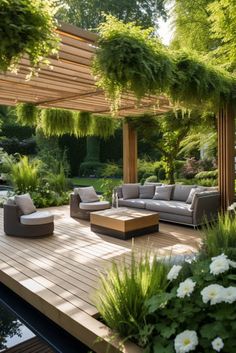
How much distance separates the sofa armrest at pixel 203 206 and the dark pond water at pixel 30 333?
373 centimetres

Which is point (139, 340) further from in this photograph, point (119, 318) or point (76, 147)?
point (76, 147)

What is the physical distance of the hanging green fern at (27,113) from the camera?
7.77m

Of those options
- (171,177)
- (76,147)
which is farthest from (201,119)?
(76,147)

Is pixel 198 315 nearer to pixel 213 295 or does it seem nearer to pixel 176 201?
pixel 213 295

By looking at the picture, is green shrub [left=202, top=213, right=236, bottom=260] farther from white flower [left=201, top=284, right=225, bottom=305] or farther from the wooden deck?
white flower [left=201, top=284, right=225, bottom=305]

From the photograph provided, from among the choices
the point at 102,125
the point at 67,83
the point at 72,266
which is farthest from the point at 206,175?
the point at 72,266

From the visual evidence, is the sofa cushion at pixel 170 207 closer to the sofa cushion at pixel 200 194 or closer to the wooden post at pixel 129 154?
the sofa cushion at pixel 200 194

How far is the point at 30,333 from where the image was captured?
3.25 m

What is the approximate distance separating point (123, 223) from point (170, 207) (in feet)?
5.37

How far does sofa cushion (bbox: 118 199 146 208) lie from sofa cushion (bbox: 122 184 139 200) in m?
0.16

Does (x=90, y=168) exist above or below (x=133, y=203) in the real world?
above

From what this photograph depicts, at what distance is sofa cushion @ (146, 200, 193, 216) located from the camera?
263 inches

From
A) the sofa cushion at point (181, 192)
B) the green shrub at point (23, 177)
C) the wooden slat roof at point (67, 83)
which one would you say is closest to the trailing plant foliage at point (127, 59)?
the wooden slat roof at point (67, 83)

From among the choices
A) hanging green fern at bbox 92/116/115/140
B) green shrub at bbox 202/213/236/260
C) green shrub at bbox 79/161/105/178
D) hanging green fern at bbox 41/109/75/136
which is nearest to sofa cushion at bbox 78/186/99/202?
hanging green fern at bbox 41/109/75/136
